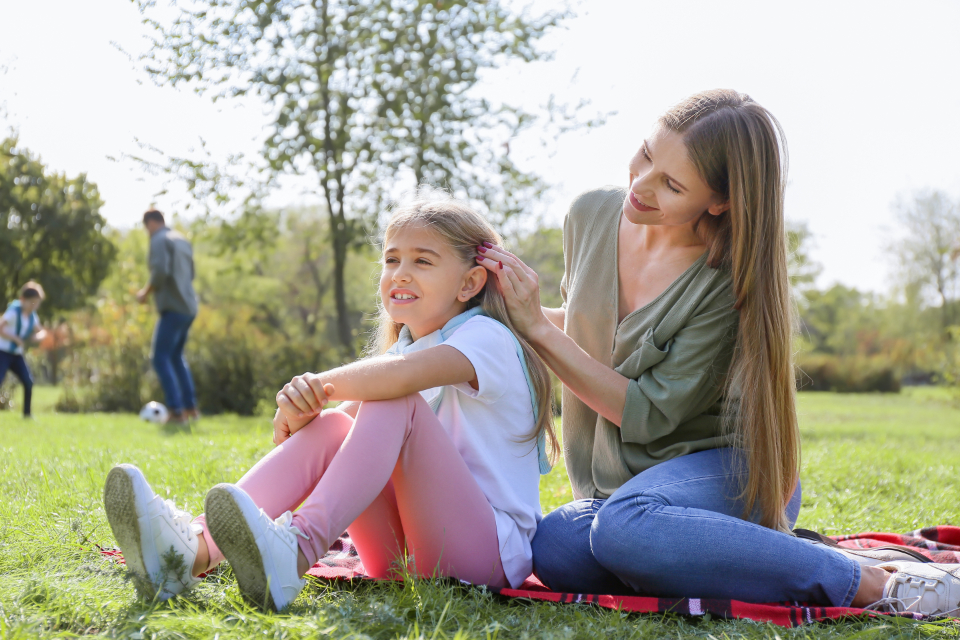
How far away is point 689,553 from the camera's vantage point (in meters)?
2.01

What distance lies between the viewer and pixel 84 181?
2281 cm

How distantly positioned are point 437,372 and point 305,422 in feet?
1.38

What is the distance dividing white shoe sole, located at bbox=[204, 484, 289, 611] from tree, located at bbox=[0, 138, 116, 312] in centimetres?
2215

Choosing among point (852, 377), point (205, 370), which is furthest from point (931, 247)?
point (205, 370)

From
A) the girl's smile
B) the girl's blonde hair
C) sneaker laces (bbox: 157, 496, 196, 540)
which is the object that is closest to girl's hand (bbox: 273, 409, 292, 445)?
sneaker laces (bbox: 157, 496, 196, 540)

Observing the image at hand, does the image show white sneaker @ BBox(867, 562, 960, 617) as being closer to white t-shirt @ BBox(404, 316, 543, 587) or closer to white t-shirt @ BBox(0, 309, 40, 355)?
white t-shirt @ BBox(404, 316, 543, 587)

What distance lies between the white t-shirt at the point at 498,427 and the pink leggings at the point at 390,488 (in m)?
0.09

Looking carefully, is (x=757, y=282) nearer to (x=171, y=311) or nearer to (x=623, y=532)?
(x=623, y=532)

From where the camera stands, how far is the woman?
202cm

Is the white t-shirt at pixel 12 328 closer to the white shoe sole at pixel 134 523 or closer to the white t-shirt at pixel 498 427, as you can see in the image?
the white shoe sole at pixel 134 523

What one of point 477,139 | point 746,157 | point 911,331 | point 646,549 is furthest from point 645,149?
point 911,331

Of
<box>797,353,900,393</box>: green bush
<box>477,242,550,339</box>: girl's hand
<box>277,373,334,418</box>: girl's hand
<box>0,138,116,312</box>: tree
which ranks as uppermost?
<box>0,138,116,312</box>: tree

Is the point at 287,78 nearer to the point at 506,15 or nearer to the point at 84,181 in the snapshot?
the point at 506,15

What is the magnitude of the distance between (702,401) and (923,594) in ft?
2.58
